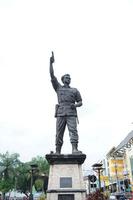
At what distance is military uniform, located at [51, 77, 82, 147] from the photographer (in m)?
11.8

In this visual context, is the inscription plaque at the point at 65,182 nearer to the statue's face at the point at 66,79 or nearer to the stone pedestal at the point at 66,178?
the stone pedestal at the point at 66,178

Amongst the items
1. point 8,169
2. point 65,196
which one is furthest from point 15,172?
point 65,196

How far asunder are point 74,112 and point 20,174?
2521 inches

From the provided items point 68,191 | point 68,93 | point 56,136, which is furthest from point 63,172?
point 68,93

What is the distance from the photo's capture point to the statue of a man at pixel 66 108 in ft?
38.5

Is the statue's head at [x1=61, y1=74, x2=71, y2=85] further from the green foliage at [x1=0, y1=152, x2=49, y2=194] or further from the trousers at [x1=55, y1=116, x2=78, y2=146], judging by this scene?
the green foliage at [x1=0, y1=152, x2=49, y2=194]

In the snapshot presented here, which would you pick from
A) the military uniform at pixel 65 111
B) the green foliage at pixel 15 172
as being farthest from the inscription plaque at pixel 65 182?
the green foliage at pixel 15 172

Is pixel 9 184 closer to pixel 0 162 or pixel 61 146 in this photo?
pixel 0 162

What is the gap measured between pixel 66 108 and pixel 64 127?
757 millimetres

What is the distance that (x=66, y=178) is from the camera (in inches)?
432

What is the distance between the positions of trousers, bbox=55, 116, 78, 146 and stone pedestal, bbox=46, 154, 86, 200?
2.32 feet

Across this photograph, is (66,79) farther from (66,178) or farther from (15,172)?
(15,172)

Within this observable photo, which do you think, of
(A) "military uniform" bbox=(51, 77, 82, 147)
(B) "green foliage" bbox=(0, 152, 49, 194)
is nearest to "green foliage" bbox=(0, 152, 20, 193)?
(B) "green foliage" bbox=(0, 152, 49, 194)

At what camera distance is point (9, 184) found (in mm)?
70562
